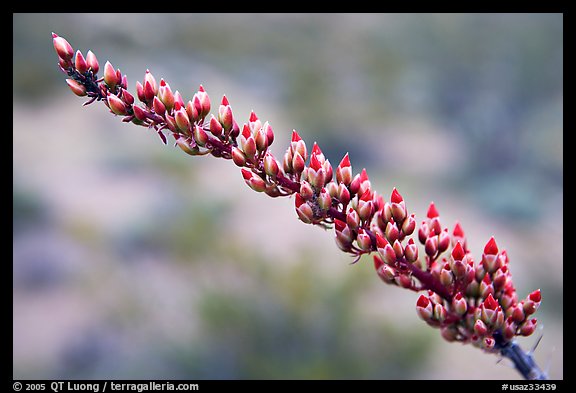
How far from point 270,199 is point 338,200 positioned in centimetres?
1252

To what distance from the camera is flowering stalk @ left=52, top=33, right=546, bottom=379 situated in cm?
153

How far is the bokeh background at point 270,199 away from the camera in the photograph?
7.74 metres

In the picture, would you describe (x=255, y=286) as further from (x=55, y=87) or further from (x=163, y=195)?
(x=55, y=87)

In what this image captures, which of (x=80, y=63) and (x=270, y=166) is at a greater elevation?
(x=80, y=63)

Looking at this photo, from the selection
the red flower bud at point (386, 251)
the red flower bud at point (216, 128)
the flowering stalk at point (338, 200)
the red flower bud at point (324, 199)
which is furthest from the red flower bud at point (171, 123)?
the red flower bud at point (386, 251)

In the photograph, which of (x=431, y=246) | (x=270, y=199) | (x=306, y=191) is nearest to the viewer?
(x=306, y=191)

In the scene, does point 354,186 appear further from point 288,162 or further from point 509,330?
point 509,330

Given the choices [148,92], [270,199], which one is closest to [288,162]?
[148,92]

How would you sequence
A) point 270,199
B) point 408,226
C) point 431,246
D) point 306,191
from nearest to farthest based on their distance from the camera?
point 306,191 < point 408,226 < point 431,246 < point 270,199

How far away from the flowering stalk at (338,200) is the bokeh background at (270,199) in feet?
1.49

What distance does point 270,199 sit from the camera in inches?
555

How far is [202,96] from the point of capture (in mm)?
1608

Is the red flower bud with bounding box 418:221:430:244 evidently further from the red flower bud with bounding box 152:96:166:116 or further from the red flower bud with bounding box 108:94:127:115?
the red flower bud with bounding box 108:94:127:115
